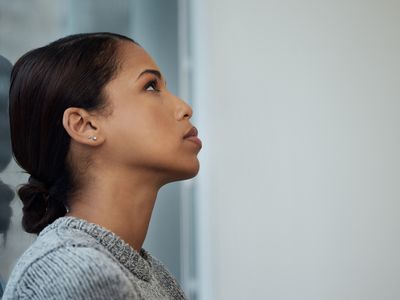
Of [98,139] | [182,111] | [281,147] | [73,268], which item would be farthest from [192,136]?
[281,147]

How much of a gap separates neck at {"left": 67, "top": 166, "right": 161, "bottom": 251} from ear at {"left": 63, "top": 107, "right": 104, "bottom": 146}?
0.21 ft

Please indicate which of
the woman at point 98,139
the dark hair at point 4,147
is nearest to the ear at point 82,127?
the woman at point 98,139

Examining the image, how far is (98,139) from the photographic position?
82 centimetres

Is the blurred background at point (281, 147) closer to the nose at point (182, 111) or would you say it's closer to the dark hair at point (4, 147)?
the dark hair at point (4, 147)

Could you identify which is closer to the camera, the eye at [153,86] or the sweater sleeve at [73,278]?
the sweater sleeve at [73,278]

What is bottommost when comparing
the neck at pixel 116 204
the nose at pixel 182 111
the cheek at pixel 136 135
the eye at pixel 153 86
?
the neck at pixel 116 204

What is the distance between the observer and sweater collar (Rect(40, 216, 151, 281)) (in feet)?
2.41

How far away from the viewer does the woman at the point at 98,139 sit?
0.82 m

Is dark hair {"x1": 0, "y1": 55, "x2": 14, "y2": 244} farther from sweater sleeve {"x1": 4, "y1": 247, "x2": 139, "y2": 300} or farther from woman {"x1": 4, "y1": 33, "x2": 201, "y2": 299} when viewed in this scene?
sweater sleeve {"x1": 4, "y1": 247, "x2": 139, "y2": 300}

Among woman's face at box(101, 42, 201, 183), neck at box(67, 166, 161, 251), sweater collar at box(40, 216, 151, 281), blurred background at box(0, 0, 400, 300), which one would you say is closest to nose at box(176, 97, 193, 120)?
woman's face at box(101, 42, 201, 183)

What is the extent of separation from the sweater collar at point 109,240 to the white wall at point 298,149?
0.76 m

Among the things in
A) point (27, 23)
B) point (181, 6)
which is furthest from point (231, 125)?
point (27, 23)

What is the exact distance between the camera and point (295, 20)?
1678 millimetres

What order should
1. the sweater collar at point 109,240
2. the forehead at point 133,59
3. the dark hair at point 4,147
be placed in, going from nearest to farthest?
the sweater collar at point 109,240 < the forehead at point 133,59 < the dark hair at point 4,147
